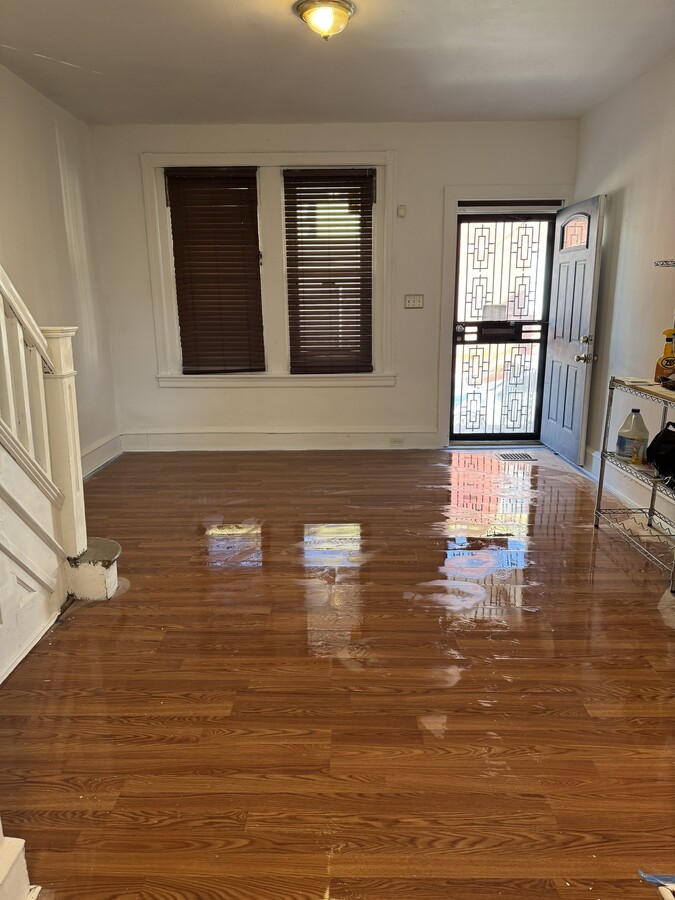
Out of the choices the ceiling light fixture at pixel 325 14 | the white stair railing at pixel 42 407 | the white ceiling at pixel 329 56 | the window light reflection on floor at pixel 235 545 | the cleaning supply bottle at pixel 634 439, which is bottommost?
the window light reflection on floor at pixel 235 545

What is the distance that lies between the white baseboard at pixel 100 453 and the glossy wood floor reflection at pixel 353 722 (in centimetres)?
147

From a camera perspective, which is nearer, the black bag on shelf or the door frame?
the black bag on shelf

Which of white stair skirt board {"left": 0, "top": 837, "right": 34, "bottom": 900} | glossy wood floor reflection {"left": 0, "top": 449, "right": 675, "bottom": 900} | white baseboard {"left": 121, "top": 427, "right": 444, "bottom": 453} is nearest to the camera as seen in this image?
white stair skirt board {"left": 0, "top": 837, "right": 34, "bottom": 900}

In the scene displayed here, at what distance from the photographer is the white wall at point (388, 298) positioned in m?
5.30

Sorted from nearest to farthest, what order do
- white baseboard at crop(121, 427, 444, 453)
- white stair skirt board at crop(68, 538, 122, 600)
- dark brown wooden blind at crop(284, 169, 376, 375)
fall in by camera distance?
white stair skirt board at crop(68, 538, 122, 600), dark brown wooden blind at crop(284, 169, 376, 375), white baseboard at crop(121, 427, 444, 453)

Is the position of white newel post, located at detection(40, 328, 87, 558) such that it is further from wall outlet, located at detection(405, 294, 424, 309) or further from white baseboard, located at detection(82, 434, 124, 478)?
wall outlet, located at detection(405, 294, 424, 309)

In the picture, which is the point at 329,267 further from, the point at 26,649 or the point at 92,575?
the point at 26,649

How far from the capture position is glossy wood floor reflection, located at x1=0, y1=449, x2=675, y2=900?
5.14 ft

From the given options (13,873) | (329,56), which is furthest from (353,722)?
(329,56)

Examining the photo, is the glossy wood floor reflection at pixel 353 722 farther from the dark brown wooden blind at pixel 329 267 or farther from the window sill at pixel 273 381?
the dark brown wooden blind at pixel 329 267

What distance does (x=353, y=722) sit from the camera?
6.79ft

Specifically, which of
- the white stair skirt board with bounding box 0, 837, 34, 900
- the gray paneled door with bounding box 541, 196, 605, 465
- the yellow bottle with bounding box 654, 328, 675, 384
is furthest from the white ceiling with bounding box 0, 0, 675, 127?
the white stair skirt board with bounding box 0, 837, 34, 900

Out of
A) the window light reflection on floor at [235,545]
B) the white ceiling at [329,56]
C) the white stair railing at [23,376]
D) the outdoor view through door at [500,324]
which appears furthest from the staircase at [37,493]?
the outdoor view through door at [500,324]

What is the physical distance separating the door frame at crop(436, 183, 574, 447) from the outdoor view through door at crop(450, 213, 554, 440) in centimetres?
18
